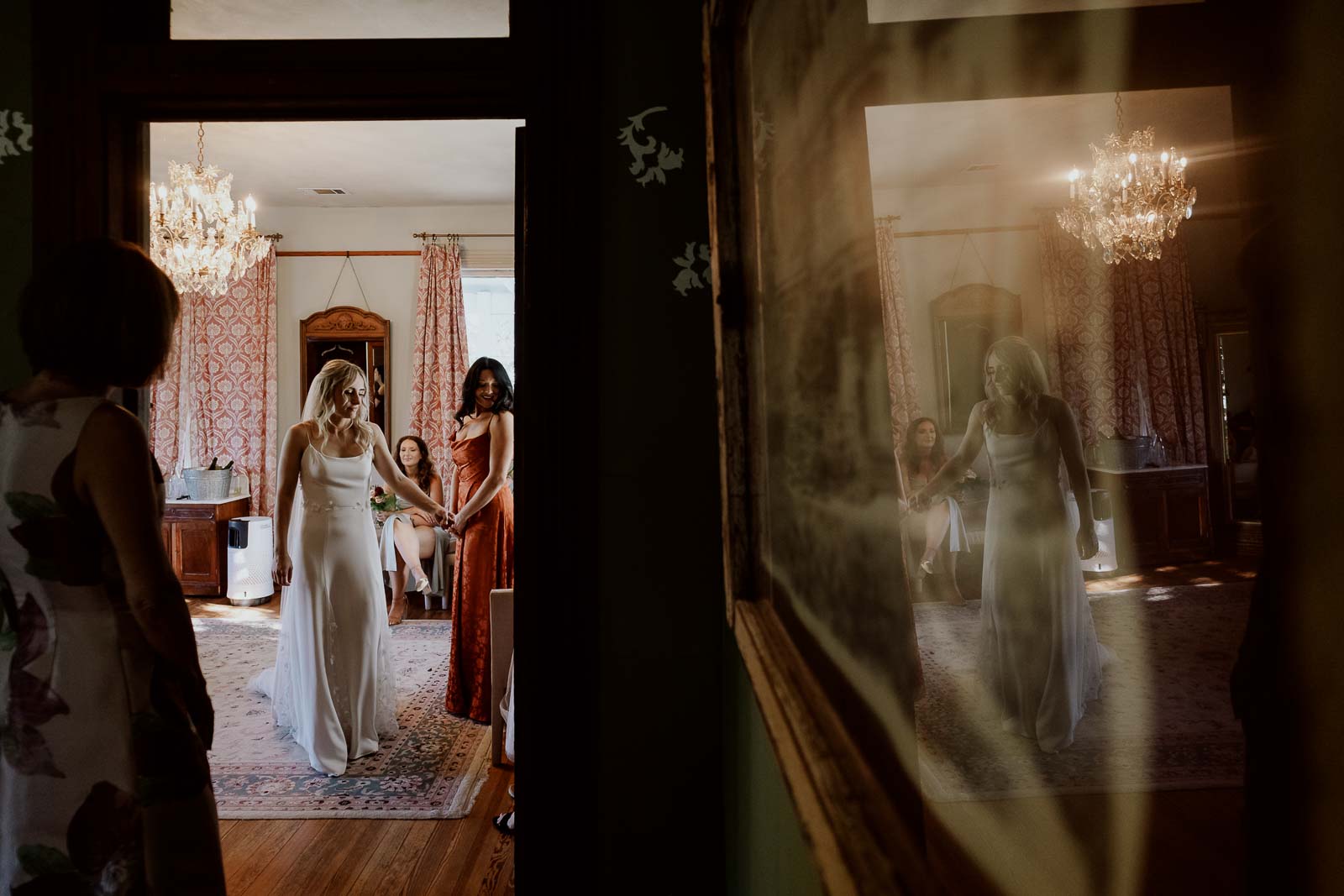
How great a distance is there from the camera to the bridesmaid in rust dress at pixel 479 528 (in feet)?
12.3

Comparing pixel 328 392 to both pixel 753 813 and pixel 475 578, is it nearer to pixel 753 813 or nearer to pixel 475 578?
pixel 475 578

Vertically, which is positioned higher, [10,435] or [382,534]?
[10,435]

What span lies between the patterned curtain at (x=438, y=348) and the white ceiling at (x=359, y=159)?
64cm

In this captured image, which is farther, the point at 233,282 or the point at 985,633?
the point at 233,282

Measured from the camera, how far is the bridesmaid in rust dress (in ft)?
12.3

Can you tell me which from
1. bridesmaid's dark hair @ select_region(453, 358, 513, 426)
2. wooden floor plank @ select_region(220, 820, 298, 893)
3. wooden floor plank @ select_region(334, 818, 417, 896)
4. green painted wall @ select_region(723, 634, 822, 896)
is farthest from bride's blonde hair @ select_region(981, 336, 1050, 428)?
bridesmaid's dark hair @ select_region(453, 358, 513, 426)

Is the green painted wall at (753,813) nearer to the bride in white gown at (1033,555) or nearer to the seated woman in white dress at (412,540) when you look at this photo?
the bride in white gown at (1033,555)

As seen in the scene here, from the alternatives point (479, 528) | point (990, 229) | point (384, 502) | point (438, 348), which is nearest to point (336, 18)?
point (479, 528)

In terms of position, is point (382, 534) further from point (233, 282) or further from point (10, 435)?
point (10, 435)

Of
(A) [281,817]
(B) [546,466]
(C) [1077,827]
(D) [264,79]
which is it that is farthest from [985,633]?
(A) [281,817]

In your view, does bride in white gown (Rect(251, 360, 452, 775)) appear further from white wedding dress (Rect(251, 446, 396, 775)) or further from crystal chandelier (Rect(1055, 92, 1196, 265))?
crystal chandelier (Rect(1055, 92, 1196, 265))

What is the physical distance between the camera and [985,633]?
0.30 m

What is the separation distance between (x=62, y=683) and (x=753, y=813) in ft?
4.43

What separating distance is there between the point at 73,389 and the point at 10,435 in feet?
0.43
